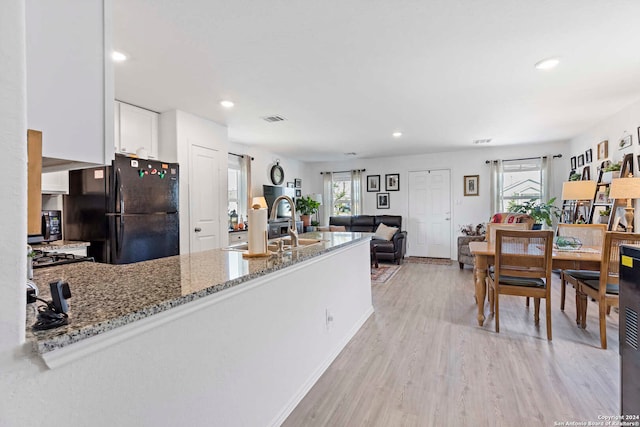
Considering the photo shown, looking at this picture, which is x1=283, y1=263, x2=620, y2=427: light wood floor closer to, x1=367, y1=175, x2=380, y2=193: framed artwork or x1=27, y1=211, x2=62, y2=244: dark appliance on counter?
x1=27, y1=211, x2=62, y2=244: dark appliance on counter

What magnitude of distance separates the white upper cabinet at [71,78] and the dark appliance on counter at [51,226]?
237 centimetres

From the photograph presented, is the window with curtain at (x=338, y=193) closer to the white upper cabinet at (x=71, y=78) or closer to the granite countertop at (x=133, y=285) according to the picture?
the granite countertop at (x=133, y=285)

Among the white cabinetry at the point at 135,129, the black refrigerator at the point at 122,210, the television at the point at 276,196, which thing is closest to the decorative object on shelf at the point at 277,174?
the television at the point at 276,196

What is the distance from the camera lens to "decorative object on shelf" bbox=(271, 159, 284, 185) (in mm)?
6376

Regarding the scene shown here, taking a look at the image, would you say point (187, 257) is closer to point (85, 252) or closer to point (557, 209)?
point (85, 252)

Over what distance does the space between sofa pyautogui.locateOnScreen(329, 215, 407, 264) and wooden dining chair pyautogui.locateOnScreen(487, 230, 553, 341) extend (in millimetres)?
3197

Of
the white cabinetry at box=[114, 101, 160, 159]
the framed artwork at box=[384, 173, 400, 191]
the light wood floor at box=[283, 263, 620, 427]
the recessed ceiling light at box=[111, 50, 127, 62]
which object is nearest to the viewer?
the light wood floor at box=[283, 263, 620, 427]

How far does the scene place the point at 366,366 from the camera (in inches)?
Result: 86.2

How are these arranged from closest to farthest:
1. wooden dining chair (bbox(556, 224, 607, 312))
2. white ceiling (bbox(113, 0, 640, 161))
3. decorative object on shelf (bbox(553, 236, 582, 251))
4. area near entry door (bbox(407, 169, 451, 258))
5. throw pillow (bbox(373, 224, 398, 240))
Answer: white ceiling (bbox(113, 0, 640, 161)) → decorative object on shelf (bbox(553, 236, 582, 251)) → wooden dining chair (bbox(556, 224, 607, 312)) → throw pillow (bbox(373, 224, 398, 240)) → area near entry door (bbox(407, 169, 451, 258))

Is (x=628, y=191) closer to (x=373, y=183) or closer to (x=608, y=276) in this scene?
(x=608, y=276)

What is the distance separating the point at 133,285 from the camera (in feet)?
3.50

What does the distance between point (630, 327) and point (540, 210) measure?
5110 mm

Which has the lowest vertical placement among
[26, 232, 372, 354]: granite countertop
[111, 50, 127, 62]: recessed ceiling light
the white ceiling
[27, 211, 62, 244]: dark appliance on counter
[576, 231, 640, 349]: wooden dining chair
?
[576, 231, 640, 349]: wooden dining chair

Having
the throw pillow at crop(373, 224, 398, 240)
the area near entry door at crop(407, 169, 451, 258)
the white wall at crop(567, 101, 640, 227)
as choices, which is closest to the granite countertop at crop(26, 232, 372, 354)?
the white wall at crop(567, 101, 640, 227)
